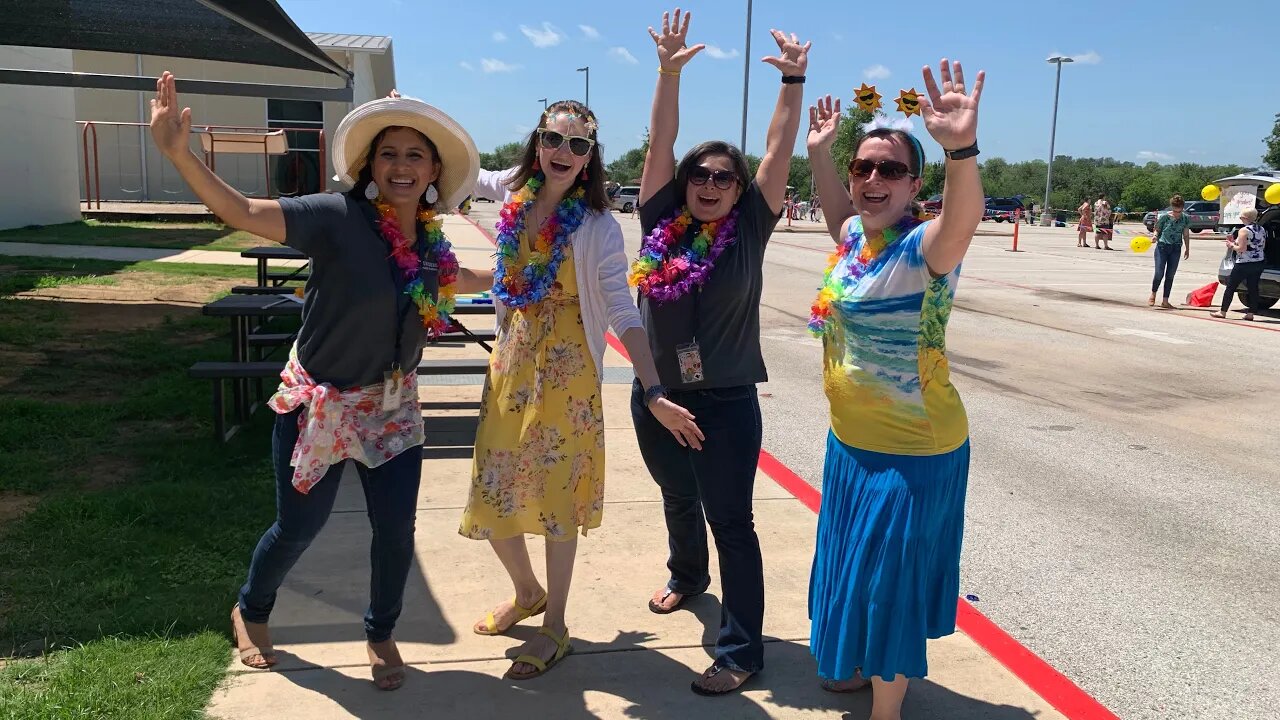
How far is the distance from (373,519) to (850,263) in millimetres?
1715

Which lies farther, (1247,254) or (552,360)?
(1247,254)

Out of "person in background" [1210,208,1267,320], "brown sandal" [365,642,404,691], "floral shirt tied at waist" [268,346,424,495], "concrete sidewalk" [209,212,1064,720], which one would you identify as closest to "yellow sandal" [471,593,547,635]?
"concrete sidewalk" [209,212,1064,720]

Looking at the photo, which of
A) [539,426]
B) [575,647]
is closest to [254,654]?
[575,647]

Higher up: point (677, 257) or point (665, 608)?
point (677, 257)

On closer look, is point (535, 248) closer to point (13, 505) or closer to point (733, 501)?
point (733, 501)

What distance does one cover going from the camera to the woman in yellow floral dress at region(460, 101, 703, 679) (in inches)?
128

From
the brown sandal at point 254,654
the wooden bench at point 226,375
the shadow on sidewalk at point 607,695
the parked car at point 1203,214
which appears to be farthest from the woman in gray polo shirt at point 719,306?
the parked car at point 1203,214

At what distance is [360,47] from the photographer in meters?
34.2

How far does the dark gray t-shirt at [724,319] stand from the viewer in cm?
327

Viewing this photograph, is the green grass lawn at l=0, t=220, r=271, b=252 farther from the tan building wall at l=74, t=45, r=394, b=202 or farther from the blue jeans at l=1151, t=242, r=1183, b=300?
the blue jeans at l=1151, t=242, r=1183, b=300

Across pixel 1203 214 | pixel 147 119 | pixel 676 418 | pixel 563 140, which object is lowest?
pixel 676 418

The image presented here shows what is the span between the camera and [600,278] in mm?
3242

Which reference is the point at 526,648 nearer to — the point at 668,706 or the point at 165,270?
the point at 668,706

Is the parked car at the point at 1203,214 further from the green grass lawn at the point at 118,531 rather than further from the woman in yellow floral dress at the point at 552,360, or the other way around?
the woman in yellow floral dress at the point at 552,360
